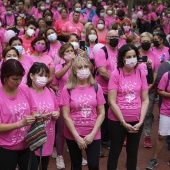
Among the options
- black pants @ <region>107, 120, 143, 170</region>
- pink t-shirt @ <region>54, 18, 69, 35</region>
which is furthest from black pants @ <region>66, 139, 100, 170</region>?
pink t-shirt @ <region>54, 18, 69, 35</region>

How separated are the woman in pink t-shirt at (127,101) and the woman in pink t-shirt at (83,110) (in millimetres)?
331

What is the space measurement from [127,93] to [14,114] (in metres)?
1.65

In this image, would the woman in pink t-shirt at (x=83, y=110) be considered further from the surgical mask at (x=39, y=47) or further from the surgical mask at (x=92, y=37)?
the surgical mask at (x=92, y=37)

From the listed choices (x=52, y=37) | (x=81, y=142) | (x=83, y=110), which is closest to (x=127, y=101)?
(x=83, y=110)

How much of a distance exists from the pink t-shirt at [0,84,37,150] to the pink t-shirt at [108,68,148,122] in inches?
53.4

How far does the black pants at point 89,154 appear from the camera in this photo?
14.4 feet

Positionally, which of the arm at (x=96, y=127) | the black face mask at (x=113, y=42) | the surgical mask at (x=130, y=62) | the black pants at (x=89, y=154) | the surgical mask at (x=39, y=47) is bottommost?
the black pants at (x=89, y=154)

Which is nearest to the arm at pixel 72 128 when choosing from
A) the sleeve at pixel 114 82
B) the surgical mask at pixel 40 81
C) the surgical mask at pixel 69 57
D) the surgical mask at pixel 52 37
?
the surgical mask at pixel 40 81

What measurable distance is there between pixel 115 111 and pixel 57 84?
1325 millimetres

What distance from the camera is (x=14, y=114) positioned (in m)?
3.73

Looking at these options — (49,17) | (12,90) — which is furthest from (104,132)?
(49,17)

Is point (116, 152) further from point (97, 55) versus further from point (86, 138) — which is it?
point (97, 55)

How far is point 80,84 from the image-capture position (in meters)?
4.52

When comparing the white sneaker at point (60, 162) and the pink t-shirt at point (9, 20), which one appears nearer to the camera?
the white sneaker at point (60, 162)
